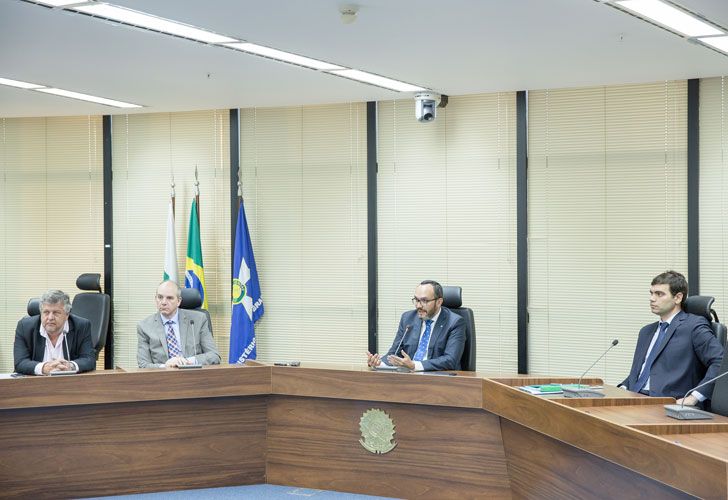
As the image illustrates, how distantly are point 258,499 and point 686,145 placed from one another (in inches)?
161

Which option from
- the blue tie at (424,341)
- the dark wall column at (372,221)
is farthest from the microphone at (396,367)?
the dark wall column at (372,221)

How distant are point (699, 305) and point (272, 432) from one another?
2.54 metres

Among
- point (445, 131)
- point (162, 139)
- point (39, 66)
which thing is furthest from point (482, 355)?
point (39, 66)

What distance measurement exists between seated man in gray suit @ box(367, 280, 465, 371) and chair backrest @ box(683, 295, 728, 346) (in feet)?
4.44

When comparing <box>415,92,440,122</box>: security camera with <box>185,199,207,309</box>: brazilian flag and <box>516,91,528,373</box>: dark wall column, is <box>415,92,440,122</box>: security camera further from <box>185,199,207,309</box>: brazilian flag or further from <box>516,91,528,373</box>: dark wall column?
<box>185,199,207,309</box>: brazilian flag

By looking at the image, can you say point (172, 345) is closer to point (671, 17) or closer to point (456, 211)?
point (456, 211)

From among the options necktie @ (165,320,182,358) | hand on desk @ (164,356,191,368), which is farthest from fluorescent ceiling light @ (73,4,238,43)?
hand on desk @ (164,356,191,368)

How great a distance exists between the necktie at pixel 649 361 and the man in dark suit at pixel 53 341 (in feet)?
10.1

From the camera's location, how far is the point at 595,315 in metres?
7.34

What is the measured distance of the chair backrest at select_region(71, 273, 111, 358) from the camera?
26.2ft

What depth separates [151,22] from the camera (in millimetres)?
5215

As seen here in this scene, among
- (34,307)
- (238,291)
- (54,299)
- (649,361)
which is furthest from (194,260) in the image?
(649,361)

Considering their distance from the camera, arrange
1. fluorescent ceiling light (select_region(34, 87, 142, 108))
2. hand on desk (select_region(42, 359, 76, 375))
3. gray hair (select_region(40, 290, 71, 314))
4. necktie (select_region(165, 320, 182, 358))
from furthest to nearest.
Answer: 1. fluorescent ceiling light (select_region(34, 87, 142, 108))
2. necktie (select_region(165, 320, 182, 358))
3. gray hair (select_region(40, 290, 71, 314))
4. hand on desk (select_region(42, 359, 76, 375))

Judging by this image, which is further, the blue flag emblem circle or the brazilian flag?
the brazilian flag
